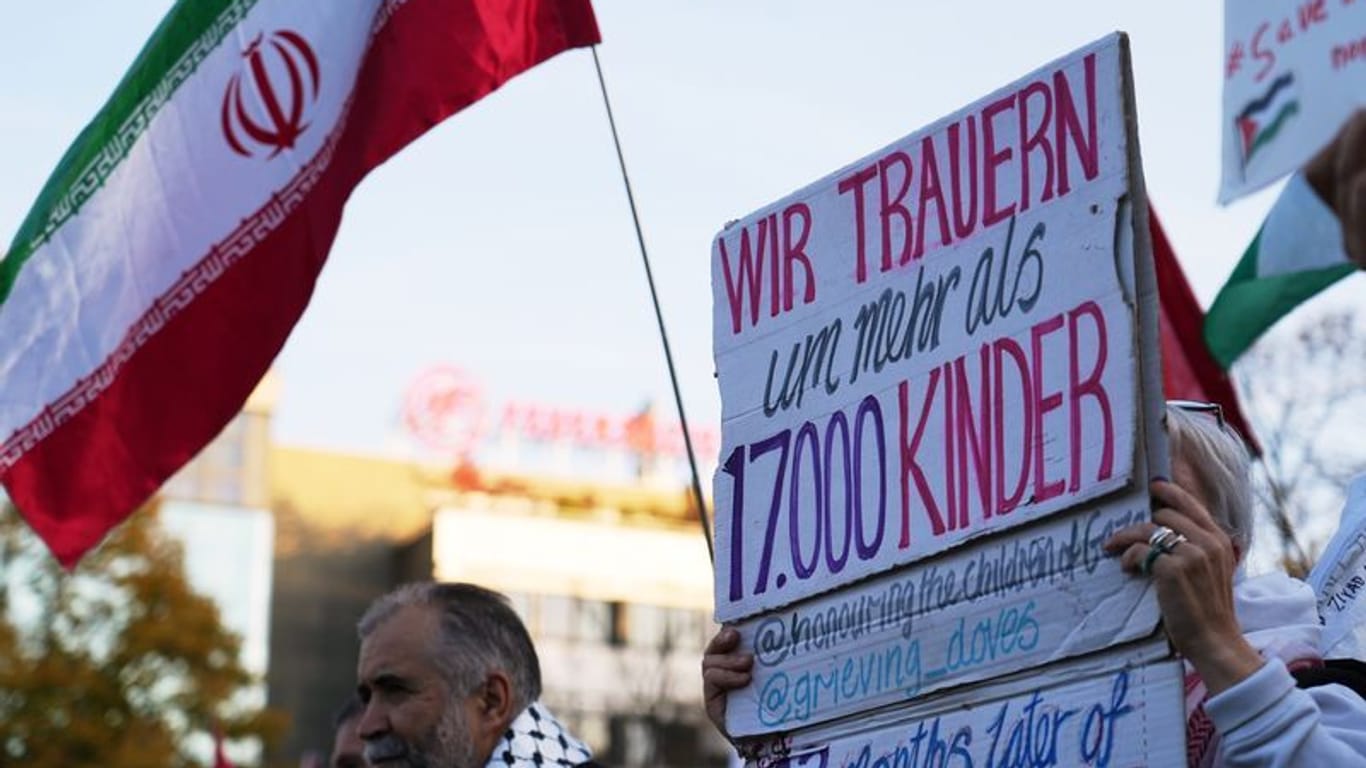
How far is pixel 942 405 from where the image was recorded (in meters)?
3.59

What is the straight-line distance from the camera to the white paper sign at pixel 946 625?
3201mm

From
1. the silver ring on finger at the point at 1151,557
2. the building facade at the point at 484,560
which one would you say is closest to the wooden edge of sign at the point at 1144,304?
the silver ring on finger at the point at 1151,557

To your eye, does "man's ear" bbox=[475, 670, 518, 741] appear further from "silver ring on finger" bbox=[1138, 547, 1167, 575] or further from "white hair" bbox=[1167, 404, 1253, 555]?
"silver ring on finger" bbox=[1138, 547, 1167, 575]

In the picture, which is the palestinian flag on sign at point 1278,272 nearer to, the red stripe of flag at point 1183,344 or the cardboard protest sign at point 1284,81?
the cardboard protest sign at point 1284,81

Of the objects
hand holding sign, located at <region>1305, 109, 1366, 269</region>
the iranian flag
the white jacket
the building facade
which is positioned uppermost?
the building facade

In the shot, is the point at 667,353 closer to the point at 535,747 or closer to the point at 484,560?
the point at 535,747

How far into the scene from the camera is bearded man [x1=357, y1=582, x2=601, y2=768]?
5547 mm

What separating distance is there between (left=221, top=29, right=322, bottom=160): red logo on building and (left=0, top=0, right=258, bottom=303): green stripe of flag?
14cm

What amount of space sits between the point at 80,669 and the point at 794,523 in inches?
972

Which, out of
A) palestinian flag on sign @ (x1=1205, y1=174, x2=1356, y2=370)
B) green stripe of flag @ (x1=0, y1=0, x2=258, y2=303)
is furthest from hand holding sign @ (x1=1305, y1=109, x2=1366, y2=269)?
green stripe of flag @ (x1=0, y1=0, x2=258, y2=303)

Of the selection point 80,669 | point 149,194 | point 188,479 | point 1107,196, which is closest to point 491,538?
point 188,479

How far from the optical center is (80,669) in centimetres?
2747

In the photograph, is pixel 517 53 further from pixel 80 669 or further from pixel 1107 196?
pixel 80 669

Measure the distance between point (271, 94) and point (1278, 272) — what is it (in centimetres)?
262
